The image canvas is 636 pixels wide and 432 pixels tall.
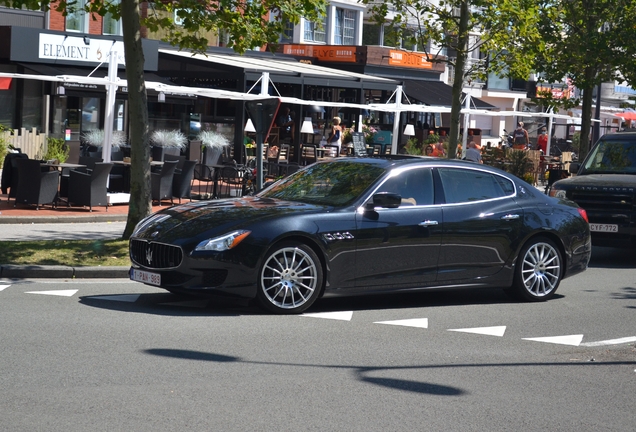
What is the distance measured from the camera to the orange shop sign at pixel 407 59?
44.2m

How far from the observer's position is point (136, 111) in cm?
1356

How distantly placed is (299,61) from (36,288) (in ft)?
111

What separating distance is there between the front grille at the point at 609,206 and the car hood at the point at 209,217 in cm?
677

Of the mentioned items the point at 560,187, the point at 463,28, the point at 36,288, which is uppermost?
the point at 463,28

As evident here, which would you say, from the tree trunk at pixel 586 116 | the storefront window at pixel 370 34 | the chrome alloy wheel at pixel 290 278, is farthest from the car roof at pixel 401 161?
the storefront window at pixel 370 34

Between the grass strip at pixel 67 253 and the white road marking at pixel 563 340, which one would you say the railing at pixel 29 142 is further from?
the white road marking at pixel 563 340

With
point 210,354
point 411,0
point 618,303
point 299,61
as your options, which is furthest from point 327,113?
point 210,354

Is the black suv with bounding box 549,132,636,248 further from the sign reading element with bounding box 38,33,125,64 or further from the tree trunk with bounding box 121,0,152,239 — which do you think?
the sign reading element with bounding box 38,33,125,64

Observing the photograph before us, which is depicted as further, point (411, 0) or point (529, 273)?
point (411, 0)

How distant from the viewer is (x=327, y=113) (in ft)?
136

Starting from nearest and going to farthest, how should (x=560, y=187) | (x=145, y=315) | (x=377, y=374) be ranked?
(x=377, y=374) < (x=145, y=315) < (x=560, y=187)

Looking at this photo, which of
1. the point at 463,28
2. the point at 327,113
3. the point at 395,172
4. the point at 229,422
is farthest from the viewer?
the point at 327,113

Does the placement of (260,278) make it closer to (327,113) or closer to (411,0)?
(411,0)

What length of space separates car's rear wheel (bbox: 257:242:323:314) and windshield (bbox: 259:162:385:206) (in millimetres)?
787
